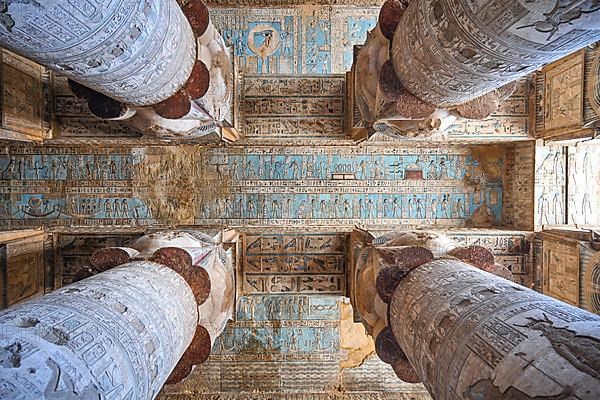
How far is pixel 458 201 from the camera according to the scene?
22.6 ft

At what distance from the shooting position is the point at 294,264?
672 cm

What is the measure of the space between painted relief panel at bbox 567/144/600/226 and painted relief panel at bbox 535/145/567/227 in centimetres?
10

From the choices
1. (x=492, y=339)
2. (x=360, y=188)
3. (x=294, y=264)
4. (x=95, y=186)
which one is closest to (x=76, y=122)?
(x=95, y=186)

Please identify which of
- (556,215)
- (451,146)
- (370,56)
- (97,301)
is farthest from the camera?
(451,146)

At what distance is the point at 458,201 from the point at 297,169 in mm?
2710

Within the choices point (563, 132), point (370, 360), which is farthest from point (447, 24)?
point (370, 360)

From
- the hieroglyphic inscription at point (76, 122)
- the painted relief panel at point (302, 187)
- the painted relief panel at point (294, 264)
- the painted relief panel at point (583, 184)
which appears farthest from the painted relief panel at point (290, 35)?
the painted relief panel at point (583, 184)

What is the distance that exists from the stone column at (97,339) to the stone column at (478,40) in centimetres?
293

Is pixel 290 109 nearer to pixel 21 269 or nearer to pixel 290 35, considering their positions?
pixel 290 35

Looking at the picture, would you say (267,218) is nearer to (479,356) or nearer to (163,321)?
(163,321)

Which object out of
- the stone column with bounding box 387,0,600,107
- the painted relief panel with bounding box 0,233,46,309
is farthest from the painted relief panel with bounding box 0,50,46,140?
the stone column with bounding box 387,0,600,107

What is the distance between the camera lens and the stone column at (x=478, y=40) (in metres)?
2.31

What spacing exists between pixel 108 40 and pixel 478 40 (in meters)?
2.49

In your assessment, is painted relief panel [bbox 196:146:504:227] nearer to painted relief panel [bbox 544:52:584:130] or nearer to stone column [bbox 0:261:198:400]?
painted relief panel [bbox 544:52:584:130]
